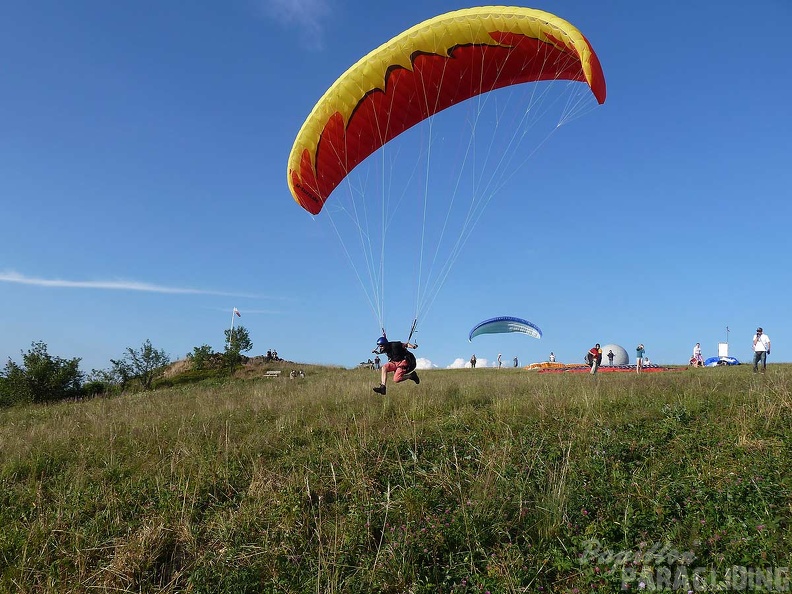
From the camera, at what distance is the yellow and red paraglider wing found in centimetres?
974

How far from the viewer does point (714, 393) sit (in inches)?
330

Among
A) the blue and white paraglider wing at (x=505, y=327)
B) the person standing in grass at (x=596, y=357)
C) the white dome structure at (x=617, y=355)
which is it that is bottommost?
the person standing in grass at (x=596, y=357)

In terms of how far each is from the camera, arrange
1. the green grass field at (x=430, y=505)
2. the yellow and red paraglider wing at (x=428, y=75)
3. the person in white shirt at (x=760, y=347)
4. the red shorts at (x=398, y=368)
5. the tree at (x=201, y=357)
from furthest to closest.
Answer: the tree at (x=201, y=357), the person in white shirt at (x=760, y=347), the red shorts at (x=398, y=368), the yellow and red paraglider wing at (x=428, y=75), the green grass field at (x=430, y=505)

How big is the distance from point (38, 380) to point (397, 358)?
26.6 metres

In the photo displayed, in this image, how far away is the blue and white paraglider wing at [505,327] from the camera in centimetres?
4956

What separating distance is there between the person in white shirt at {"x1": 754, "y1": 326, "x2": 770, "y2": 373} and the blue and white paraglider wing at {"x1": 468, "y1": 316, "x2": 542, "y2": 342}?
3137 cm

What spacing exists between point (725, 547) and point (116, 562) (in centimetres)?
554

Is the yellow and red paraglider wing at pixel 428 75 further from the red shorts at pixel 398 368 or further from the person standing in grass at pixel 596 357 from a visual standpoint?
the person standing in grass at pixel 596 357

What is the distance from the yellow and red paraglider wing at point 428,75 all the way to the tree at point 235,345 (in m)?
24.3

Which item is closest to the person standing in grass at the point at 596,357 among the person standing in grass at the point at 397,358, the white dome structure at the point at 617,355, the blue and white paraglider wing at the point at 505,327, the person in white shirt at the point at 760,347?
the person in white shirt at the point at 760,347

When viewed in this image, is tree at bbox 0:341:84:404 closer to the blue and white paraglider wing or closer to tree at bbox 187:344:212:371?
tree at bbox 187:344:212:371

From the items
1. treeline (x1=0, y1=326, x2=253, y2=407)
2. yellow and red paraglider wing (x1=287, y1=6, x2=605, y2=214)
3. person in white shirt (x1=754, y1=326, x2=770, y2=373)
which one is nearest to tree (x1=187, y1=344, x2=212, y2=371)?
treeline (x1=0, y1=326, x2=253, y2=407)

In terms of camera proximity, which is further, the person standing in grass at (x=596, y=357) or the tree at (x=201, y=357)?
the tree at (x=201, y=357)

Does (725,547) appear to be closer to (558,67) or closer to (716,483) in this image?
(716,483)
